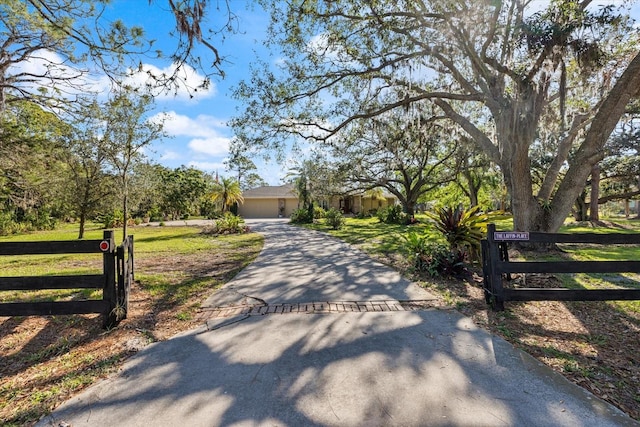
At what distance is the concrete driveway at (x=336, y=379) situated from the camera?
2.14 meters

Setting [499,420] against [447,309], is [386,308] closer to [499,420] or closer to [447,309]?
[447,309]

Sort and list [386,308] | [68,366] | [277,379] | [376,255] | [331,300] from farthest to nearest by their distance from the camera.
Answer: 1. [376,255]
2. [331,300]
3. [386,308]
4. [68,366]
5. [277,379]

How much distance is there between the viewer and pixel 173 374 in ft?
8.84

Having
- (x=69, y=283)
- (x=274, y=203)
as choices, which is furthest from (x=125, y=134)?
(x=274, y=203)

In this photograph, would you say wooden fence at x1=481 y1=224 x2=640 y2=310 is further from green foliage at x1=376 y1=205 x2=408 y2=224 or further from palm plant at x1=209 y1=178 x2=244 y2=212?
palm plant at x1=209 y1=178 x2=244 y2=212

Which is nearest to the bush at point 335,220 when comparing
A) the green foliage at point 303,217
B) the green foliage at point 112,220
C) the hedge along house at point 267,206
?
the green foliage at point 303,217

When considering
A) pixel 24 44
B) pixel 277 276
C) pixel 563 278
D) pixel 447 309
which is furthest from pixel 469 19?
pixel 24 44

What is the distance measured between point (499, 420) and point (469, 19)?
7937 millimetres

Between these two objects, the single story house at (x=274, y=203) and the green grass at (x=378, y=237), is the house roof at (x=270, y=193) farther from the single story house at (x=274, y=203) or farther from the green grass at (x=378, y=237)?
the green grass at (x=378, y=237)

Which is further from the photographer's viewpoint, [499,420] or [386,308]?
[386,308]

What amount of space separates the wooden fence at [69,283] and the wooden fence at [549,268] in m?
4.73

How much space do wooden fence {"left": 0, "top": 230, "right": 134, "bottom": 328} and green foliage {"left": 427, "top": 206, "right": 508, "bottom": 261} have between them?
5.86 m

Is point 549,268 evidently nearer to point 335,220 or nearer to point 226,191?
point 335,220

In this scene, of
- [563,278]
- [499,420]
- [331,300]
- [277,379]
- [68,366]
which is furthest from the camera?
[563,278]
